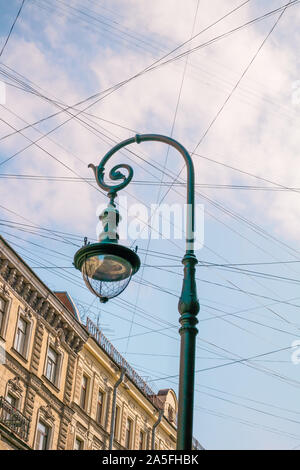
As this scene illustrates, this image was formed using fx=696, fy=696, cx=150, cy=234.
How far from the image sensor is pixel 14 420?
23.7 metres

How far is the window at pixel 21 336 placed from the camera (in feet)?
84.4

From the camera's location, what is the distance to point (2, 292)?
81.6 feet

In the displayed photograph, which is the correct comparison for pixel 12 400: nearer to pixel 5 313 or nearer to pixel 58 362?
pixel 5 313

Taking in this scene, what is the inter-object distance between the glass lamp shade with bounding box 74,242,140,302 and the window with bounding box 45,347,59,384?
69.1ft

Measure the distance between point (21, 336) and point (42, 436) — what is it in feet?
13.0

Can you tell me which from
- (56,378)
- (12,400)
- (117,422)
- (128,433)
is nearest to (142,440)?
(128,433)

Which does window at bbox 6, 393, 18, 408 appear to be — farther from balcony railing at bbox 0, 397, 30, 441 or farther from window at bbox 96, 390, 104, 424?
window at bbox 96, 390, 104, 424

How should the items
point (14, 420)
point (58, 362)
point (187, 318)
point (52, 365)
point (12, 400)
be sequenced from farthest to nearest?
point (58, 362) → point (52, 365) → point (12, 400) → point (14, 420) → point (187, 318)

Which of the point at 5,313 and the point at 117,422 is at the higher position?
the point at 5,313

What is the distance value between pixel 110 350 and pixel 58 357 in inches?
187

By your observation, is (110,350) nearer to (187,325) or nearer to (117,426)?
(117,426)

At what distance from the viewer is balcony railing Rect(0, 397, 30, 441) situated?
76.8 ft

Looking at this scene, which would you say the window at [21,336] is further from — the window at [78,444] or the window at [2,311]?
the window at [78,444]
